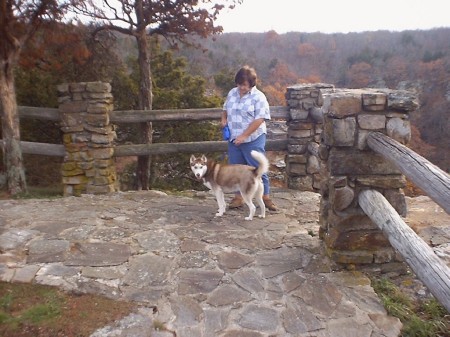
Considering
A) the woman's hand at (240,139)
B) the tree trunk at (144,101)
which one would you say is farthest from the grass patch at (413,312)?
the tree trunk at (144,101)

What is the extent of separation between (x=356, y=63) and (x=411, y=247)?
123 feet

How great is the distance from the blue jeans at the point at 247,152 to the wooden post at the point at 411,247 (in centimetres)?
191

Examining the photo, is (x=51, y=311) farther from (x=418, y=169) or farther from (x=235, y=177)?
(x=418, y=169)

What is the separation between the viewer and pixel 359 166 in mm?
3641

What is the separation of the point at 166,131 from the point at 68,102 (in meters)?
5.64

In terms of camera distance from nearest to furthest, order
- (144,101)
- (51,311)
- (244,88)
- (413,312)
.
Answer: (51,311) < (413,312) < (244,88) < (144,101)

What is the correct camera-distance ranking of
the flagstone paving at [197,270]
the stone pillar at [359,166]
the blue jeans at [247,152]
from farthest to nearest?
the blue jeans at [247,152] < the stone pillar at [359,166] < the flagstone paving at [197,270]

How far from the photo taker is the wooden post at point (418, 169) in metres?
2.41

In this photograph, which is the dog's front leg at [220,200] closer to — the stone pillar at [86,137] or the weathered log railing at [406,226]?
the weathered log railing at [406,226]

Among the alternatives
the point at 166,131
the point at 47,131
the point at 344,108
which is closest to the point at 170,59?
the point at 166,131

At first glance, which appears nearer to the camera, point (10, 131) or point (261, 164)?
point (261, 164)

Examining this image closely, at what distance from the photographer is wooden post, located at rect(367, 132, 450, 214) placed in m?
2.41

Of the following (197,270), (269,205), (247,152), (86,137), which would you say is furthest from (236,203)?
(86,137)

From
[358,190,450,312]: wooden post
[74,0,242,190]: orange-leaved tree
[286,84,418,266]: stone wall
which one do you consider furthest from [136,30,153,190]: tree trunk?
[358,190,450,312]: wooden post
